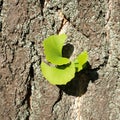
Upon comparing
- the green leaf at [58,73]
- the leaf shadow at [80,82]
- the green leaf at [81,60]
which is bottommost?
the leaf shadow at [80,82]

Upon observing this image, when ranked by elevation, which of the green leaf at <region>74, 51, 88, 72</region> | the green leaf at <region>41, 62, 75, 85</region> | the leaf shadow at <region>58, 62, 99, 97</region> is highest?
the green leaf at <region>74, 51, 88, 72</region>

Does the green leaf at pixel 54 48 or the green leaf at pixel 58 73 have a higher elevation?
the green leaf at pixel 54 48

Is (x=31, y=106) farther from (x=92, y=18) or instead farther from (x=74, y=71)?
(x=92, y=18)

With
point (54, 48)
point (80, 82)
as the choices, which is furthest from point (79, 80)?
point (54, 48)

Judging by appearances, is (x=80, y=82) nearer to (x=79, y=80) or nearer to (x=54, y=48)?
(x=79, y=80)
